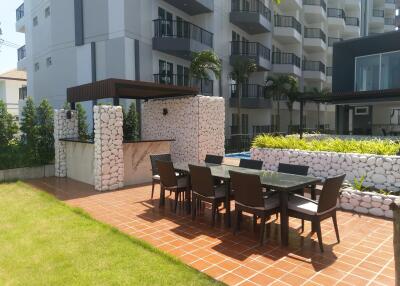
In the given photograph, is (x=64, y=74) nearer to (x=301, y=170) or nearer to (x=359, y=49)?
(x=301, y=170)

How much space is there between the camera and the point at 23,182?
386 inches

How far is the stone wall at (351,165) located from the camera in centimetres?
712

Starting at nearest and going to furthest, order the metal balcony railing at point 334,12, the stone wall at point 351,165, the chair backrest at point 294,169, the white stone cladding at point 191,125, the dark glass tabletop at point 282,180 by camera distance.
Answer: the dark glass tabletop at point 282,180 < the chair backrest at point 294,169 < the stone wall at point 351,165 < the white stone cladding at point 191,125 < the metal balcony railing at point 334,12

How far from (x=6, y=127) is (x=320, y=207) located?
1142 centimetres

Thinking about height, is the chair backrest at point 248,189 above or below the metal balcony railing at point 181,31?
below

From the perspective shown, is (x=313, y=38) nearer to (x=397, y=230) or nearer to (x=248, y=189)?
(x=248, y=189)

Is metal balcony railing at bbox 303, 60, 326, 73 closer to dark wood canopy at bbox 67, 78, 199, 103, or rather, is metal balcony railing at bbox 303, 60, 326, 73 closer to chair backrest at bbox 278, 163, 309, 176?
dark wood canopy at bbox 67, 78, 199, 103

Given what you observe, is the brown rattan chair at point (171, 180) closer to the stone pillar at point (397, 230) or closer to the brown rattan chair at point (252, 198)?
the brown rattan chair at point (252, 198)

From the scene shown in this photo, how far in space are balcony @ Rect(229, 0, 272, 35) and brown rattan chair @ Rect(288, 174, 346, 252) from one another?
18907 millimetres

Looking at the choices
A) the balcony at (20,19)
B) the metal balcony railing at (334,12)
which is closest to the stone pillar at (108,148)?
the balcony at (20,19)

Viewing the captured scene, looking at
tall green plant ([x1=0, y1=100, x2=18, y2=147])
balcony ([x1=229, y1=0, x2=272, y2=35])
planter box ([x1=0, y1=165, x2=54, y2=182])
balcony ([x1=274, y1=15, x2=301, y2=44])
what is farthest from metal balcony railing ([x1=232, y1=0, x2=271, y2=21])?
planter box ([x1=0, y1=165, x2=54, y2=182])

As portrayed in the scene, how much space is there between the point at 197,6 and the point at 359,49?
33.5 ft

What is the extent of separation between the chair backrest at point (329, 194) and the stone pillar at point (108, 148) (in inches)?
238

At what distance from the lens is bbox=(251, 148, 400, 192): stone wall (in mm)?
7117
